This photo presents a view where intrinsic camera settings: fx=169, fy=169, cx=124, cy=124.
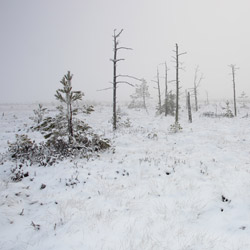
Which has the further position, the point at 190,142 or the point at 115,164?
the point at 190,142

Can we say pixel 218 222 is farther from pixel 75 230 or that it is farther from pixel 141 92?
pixel 141 92

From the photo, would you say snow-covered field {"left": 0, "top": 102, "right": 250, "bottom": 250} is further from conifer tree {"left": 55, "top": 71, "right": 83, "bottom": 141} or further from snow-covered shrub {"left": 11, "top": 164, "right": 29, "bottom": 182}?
conifer tree {"left": 55, "top": 71, "right": 83, "bottom": 141}

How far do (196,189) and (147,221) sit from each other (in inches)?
82.1

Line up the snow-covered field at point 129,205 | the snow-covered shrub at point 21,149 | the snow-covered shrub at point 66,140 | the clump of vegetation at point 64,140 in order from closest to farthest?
the snow-covered field at point 129,205 < the snow-covered shrub at point 21,149 < the clump of vegetation at point 64,140 < the snow-covered shrub at point 66,140

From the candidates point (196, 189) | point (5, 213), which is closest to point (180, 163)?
point (196, 189)

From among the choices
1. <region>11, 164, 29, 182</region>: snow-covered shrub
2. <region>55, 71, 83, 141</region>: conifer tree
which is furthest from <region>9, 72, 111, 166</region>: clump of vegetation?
<region>11, 164, 29, 182</region>: snow-covered shrub

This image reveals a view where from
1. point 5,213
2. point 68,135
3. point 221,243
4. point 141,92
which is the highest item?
point 141,92

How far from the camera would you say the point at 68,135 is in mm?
8148

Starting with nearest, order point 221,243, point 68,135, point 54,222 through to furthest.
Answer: point 221,243 < point 54,222 < point 68,135

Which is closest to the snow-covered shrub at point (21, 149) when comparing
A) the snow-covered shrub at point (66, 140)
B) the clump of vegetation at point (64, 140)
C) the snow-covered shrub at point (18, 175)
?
the clump of vegetation at point (64, 140)

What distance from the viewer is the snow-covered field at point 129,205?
10.6ft

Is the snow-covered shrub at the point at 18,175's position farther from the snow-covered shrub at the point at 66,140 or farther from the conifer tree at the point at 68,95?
the conifer tree at the point at 68,95

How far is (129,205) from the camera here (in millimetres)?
4383

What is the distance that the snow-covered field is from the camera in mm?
3234
